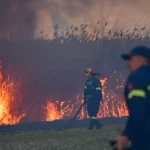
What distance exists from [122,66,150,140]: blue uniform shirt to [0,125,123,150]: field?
4.77 m

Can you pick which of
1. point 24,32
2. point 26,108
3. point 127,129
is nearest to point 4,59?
point 24,32

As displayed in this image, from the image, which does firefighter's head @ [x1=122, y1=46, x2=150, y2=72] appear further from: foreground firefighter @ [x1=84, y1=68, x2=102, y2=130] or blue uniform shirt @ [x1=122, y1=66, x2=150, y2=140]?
foreground firefighter @ [x1=84, y1=68, x2=102, y2=130]

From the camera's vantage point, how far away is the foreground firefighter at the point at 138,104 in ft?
12.8

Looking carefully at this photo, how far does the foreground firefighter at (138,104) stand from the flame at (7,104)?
1353 cm

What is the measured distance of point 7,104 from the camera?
19422mm

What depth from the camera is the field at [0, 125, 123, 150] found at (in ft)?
31.9

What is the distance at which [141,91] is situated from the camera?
3.93 metres

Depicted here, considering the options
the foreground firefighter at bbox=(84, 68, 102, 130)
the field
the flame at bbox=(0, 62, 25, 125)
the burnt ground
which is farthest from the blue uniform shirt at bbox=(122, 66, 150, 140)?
the flame at bbox=(0, 62, 25, 125)

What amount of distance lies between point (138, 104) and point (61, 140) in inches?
281

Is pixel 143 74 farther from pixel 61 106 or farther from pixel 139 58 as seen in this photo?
pixel 61 106

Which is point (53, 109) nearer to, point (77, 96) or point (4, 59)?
point (77, 96)

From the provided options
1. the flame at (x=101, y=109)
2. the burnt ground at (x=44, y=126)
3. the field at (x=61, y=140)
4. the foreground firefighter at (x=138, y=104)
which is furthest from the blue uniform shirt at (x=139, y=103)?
the flame at (x=101, y=109)

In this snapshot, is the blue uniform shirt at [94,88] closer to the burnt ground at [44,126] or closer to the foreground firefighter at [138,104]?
the burnt ground at [44,126]

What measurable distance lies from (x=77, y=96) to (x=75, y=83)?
150 cm
